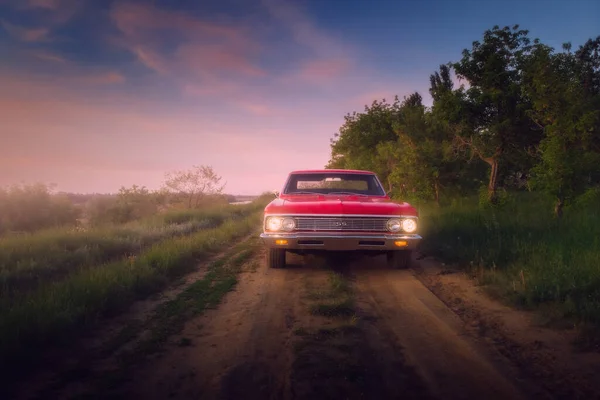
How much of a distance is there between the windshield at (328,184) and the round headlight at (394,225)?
166 cm

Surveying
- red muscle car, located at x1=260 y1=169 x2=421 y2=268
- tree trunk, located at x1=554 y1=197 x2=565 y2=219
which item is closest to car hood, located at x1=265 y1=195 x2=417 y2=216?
red muscle car, located at x1=260 y1=169 x2=421 y2=268

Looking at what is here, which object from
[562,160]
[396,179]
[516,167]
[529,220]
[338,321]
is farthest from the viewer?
[396,179]

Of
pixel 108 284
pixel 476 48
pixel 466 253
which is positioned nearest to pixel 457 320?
pixel 466 253

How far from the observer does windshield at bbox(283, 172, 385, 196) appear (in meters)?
7.95

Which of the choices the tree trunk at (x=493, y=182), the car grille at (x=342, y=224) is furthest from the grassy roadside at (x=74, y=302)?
the tree trunk at (x=493, y=182)

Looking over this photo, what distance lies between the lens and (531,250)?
6637 millimetres

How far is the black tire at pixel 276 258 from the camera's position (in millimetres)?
6695

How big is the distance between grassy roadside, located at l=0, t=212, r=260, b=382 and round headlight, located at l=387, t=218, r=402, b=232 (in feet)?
11.1

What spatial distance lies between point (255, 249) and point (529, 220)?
642 centimetres

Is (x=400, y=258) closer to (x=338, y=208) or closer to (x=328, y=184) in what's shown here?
(x=338, y=208)

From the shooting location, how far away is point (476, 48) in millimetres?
11391

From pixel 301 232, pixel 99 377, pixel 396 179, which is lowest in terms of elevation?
pixel 99 377

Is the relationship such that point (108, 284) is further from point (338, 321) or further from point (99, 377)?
point (338, 321)

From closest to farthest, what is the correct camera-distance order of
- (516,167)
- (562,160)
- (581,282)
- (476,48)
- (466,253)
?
(581,282), (466,253), (562,160), (476,48), (516,167)
